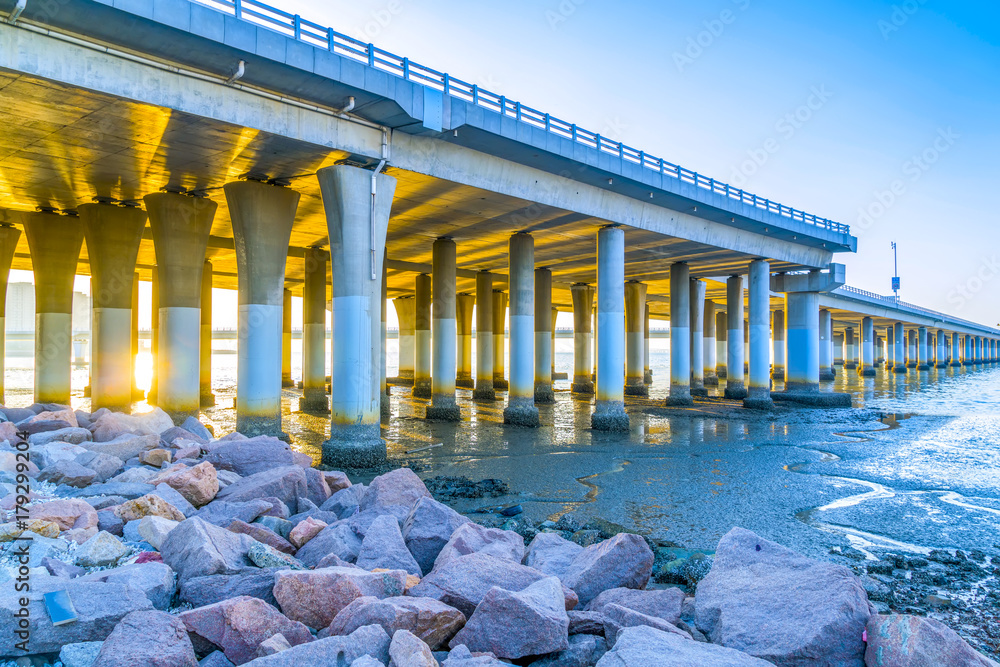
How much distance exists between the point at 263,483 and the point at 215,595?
12.6 ft

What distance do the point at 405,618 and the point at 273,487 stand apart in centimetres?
524

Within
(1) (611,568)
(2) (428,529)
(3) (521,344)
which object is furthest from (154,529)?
(3) (521,344)

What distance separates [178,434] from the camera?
14023 mm

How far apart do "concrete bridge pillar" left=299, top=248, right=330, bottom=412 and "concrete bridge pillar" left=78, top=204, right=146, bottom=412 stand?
32.9 feet

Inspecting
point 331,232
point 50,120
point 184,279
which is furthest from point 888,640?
point 184,279

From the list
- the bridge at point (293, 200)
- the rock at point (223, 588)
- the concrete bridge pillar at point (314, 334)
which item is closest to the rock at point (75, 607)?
the rock at point (223, 588)

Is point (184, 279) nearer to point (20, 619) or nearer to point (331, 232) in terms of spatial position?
point (331, 232)

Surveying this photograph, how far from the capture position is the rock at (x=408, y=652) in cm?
461

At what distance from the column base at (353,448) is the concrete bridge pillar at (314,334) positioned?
15.9m

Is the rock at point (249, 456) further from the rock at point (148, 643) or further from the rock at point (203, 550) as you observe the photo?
the rock at point (148, 643)

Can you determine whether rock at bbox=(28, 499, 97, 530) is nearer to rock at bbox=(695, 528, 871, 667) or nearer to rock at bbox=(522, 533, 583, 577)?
rock at bbox=(522, 533, 583, 577)

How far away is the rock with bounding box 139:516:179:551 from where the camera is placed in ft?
23.7

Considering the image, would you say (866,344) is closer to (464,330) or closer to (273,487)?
(464,330)

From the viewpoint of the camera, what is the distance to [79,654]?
473 centimetres
